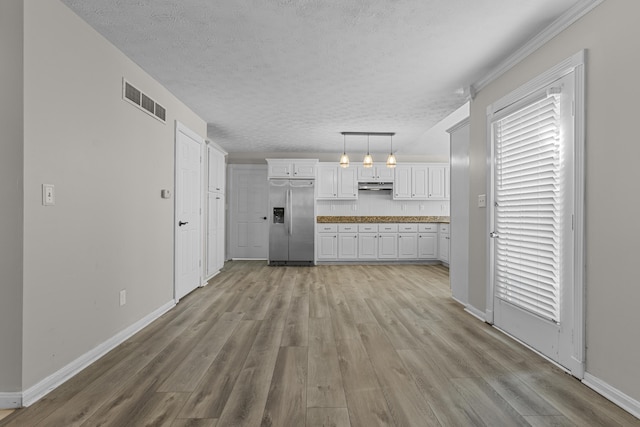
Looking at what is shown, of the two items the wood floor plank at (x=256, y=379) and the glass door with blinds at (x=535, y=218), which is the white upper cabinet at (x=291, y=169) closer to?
the wood floor plank at (x=256, y=379)

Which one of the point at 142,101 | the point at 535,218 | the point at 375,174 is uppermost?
the point at 142,101

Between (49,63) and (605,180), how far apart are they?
3.52m

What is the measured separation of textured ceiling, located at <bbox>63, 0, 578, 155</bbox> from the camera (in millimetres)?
2395

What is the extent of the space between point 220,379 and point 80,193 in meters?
1.62

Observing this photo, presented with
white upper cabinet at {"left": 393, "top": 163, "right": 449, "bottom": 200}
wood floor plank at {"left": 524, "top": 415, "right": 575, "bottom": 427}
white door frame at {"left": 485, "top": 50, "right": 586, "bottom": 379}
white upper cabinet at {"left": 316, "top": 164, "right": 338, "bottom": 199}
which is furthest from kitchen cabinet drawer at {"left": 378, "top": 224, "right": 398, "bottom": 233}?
wood floor plank at {"left": 524, "top": 415, "right": 575, "bottom": 427}

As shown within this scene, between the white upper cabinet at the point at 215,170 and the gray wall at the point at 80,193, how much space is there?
7.04 feet

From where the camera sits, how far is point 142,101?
3.37m

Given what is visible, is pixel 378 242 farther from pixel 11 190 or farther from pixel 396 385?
pixel 11 190

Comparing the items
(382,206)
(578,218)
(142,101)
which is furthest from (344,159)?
(578,218)

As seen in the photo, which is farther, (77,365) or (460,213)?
(460,213)

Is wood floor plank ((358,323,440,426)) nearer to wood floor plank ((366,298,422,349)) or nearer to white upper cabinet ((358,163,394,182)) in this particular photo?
wood floor plank ((366,298,422,349))

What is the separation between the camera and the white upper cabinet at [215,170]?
226 inches

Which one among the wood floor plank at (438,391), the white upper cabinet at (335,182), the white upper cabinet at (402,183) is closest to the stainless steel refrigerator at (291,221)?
the white upper cabinet at (335,182)

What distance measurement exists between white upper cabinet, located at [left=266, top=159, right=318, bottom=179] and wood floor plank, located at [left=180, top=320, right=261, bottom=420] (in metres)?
4.59
